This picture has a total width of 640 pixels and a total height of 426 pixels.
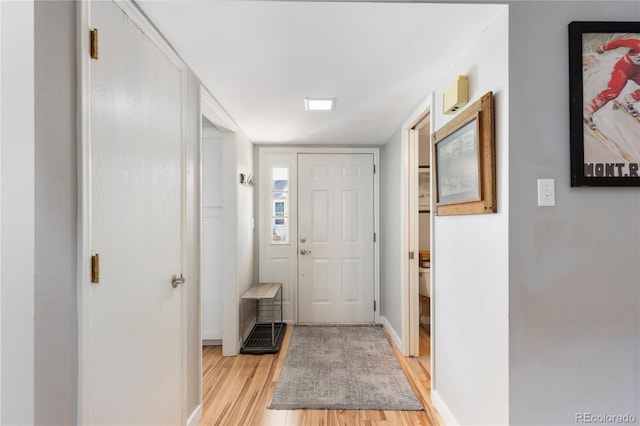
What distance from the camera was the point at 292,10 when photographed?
4.77ft

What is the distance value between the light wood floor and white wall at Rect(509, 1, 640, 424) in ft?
3.16

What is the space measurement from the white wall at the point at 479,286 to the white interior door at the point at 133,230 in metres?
1.57

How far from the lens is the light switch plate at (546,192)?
4.64 ft

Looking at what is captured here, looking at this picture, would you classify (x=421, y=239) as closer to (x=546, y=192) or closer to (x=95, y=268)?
(x=546, y=192)

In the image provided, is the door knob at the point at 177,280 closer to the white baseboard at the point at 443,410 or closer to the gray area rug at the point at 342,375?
the gray area rug at the point at 342,375

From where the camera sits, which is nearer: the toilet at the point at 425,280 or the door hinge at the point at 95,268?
the door hinge at the point at 95,268

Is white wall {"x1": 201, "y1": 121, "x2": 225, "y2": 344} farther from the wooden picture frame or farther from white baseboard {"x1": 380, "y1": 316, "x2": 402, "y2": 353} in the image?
the wooden picture frame

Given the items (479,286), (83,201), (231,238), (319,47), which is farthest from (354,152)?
(83,201)

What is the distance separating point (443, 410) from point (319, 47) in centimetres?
228

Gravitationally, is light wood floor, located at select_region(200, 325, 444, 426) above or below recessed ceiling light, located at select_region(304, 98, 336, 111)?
below

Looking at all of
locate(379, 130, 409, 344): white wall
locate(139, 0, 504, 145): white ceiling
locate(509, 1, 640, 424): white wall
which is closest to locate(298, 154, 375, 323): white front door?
locate(379, 130, 409, 344): white wall

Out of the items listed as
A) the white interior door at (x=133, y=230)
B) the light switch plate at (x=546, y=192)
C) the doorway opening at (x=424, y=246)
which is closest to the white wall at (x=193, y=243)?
the white interior door at (x=133, y=230)

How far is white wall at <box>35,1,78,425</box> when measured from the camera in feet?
3.21

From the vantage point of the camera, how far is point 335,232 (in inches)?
162
